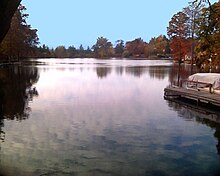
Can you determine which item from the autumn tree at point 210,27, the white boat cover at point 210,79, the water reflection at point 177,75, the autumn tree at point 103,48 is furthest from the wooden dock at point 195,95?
the autumn tree at point 103,48

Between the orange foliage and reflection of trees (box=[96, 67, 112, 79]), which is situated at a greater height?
the orange foliage

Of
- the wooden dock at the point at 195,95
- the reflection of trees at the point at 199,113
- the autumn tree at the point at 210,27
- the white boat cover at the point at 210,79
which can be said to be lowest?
the reflection of trees at the point at 199,113

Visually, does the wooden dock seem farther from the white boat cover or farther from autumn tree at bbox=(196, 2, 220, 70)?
autumn tree at bbox=(196, 2, 220, 70)

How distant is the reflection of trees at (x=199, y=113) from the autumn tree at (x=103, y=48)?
387 ft

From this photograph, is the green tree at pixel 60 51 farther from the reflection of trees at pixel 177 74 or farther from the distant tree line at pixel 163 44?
the reflection of trees at pixel 177 74

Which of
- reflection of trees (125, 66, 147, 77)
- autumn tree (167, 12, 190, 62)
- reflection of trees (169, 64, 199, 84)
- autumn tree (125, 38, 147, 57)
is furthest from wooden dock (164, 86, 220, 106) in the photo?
autumn tree (125, 38, 147, 57)

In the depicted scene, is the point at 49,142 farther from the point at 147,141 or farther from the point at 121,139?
the point at 147,141

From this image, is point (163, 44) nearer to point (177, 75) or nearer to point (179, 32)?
point (179, 32)

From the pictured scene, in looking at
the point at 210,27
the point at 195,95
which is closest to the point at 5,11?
the point at 210,27

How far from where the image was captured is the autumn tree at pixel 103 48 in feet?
443

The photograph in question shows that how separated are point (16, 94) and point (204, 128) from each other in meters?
12.4

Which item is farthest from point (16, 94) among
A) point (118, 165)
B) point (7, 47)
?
point (7, 47)

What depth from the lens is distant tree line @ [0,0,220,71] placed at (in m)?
7.73

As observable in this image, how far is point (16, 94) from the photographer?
63.1ft
